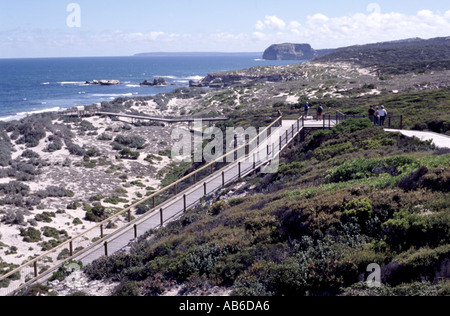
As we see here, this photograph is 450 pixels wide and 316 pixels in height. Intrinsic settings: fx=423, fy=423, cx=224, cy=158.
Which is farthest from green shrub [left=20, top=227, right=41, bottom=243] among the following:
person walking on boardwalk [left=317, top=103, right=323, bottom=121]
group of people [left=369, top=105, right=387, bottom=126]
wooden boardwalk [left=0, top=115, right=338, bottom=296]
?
person walking on boardwalk [left=317, top=103, right=323, bottom=121]

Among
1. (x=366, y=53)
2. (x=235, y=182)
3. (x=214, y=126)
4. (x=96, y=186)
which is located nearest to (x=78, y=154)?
A: (x=96, y=186)

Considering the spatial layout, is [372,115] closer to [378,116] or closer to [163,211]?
[378,116]

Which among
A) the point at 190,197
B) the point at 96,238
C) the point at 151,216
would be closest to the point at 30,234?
the point at 96,238

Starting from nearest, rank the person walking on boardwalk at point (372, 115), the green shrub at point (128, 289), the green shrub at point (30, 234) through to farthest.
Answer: the green shrub at point (128, 289)
the green shrub at point (30, 234)
the person walking on boardwalk at point (372, 115)

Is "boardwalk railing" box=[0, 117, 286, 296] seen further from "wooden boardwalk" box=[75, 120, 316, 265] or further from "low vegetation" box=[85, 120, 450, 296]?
"low vegetation" box=[85, 120, 450, 296]

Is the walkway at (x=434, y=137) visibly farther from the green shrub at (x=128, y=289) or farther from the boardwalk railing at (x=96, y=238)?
the green shrub at (x=128, y=289)

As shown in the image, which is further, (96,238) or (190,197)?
(96,238)

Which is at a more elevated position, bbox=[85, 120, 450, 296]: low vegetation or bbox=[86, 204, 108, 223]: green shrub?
bbox=[85, 120, 450, 296]: low vegetation

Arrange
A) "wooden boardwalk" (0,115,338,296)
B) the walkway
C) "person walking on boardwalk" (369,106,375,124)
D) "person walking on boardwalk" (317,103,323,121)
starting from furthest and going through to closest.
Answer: "person walking on boardwalk" (317,103,323,121) < "person walking on boardwalk" (369,106,375,124) < the walkway < "wooden boardwalk" (0,115,338,296)

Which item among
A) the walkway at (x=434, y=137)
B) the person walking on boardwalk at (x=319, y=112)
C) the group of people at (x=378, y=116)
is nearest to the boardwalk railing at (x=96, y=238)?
the person walking on boardwalk at (x=319, y=112)

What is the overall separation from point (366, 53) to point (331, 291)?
373 feet

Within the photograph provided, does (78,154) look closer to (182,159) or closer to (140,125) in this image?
(182,159)

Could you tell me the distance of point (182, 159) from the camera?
1296 inches

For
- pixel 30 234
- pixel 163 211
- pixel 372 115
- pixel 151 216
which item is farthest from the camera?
pixel 372 115
